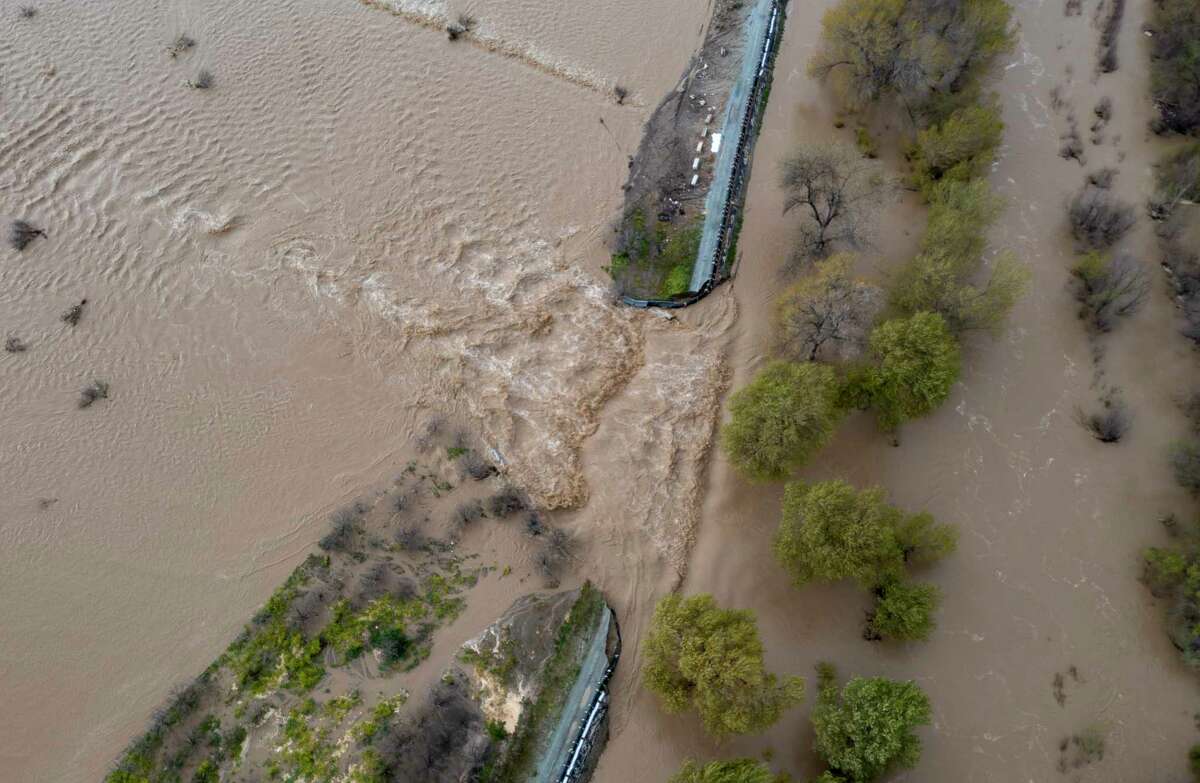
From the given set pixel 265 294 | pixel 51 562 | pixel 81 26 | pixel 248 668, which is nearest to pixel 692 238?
pixel 265 294

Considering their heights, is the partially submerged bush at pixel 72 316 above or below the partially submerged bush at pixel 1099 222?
below

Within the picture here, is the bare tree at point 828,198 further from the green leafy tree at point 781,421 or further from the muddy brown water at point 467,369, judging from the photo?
the green leafy tree at point 781,421

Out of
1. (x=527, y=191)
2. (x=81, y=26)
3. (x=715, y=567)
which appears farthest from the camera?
(x=81, y=26)

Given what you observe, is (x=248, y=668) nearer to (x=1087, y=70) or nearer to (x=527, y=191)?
(x=527, y=191)

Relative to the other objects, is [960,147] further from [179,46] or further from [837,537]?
[179,46]

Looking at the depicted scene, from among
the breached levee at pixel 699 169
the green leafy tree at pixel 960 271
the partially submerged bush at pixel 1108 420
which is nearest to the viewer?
the green leafy tree at pixel 960 271

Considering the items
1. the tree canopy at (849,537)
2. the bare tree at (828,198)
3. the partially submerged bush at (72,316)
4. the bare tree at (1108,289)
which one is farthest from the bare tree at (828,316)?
the partially submerged bush at (72,316)
